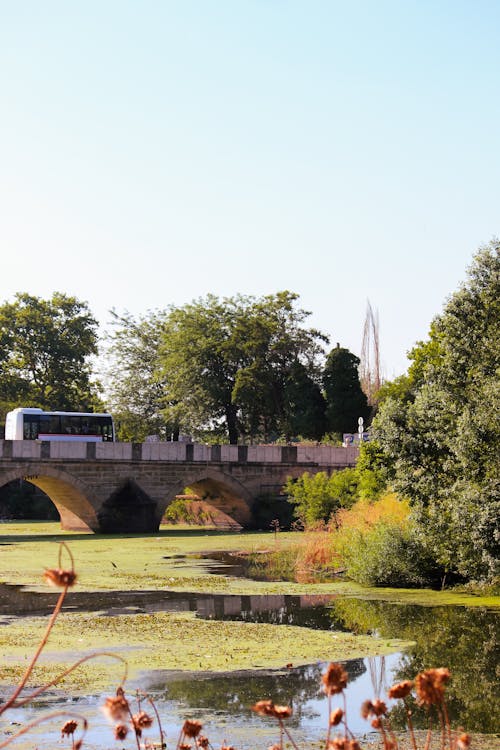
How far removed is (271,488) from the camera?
4784 centimetres

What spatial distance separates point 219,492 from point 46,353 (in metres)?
23.4

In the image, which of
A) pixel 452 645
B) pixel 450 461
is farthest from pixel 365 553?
pixel 452 645

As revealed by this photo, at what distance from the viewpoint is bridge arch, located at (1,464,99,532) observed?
42.1 m

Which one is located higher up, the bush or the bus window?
the bus window

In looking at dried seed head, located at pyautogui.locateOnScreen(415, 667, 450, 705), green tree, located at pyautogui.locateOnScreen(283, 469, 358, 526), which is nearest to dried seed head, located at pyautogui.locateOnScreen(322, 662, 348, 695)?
dried seed head, located at pyautogui.locateOnScreen(415, 667, 450, 705)

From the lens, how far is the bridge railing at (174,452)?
139 feet

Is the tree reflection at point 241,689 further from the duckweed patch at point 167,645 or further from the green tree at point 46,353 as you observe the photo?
the green tree at point 46,353

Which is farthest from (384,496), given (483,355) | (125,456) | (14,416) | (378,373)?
(378,373)

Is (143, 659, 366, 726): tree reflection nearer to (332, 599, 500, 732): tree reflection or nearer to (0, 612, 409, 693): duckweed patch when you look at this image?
(0, 612, 409, 693): duckweed patch

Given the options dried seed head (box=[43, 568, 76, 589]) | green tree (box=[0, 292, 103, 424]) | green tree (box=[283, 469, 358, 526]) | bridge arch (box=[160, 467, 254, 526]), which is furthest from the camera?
green tree (box=[0, 292, 103, 424])

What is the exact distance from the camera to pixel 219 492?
48906 millimetres

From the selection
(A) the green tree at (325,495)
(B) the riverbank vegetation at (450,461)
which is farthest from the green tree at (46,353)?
(B) the riverbank vegetation at (450,461)

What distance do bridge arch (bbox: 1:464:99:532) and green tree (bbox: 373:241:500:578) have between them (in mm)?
21696

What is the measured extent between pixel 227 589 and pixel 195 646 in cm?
791
